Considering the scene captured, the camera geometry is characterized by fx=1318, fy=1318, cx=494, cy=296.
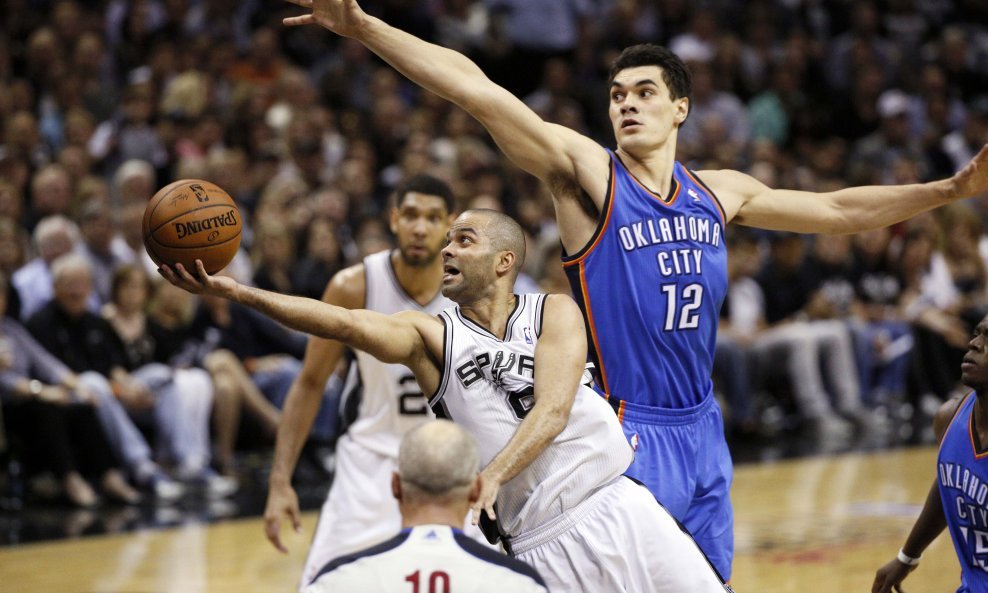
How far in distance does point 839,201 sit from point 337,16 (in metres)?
2.03

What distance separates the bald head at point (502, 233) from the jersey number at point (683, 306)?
535mm

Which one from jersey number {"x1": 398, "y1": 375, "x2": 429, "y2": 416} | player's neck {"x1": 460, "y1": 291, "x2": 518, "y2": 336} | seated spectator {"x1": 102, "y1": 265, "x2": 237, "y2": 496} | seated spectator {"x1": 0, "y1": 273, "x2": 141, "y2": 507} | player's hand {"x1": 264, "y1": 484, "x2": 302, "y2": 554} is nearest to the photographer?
player's neck {"x1": 460, "y1": 291, "x2": 518, "y2": 336}

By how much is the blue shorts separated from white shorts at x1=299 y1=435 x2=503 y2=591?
135 cm

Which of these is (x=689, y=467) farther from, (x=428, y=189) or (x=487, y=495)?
(x=428, y=189)

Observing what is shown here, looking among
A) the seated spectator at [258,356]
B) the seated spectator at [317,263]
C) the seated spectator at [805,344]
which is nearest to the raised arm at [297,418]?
the seated spectator at [258,356]

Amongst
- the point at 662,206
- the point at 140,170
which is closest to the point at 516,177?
the point at 140,170

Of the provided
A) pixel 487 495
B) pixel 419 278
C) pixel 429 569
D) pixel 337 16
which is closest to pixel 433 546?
pixel 429 569

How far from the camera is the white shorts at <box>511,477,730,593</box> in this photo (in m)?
3.81

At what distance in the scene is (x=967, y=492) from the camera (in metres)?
4.23

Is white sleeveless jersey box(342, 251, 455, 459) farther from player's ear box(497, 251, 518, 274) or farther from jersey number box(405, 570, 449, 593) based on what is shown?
jersey number box(405, 570, 449, 593)

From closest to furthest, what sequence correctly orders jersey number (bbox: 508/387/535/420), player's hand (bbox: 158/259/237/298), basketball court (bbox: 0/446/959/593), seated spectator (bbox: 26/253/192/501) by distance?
player's hand (bbox: 158/259/237/298), jersey number (bbox: 508/387/535/420), basketball court (bbox: 0/446/959/593), seated spectator (bbox: 26/253/192/501)

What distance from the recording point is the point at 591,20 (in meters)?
14.8

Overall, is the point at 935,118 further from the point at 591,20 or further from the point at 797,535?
the point at 797,535

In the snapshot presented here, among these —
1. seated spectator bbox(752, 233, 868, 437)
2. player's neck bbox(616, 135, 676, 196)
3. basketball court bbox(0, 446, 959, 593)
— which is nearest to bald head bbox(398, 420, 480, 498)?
player's neck bbox(616, 135, 676, 196)
